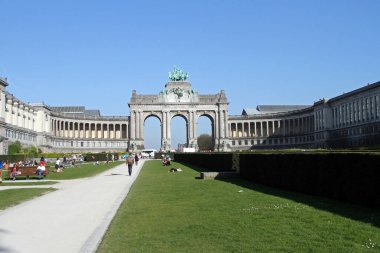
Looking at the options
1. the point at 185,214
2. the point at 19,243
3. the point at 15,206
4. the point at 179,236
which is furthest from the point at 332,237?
the point at 15,206

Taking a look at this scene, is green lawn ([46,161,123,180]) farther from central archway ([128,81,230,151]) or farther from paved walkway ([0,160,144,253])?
central archway ([128,81,230,151])

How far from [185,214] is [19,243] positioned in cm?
560

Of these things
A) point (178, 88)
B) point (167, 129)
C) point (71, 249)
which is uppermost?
point (178, 88)

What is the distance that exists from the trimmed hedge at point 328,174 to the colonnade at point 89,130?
112104 millimetres

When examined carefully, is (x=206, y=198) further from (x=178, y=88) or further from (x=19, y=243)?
(x=178, y=88)

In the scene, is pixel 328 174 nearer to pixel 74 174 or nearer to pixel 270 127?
pixel 74 174

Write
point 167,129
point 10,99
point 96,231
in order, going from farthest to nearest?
point 167,129, point 10,99, point 96,231

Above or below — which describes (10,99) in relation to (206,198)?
above

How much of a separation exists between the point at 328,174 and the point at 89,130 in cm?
13142

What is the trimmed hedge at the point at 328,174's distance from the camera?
48.1ft

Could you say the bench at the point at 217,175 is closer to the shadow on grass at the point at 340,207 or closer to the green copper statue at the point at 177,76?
the shadow on grass at the point at 340,207

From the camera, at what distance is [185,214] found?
48.5 feet

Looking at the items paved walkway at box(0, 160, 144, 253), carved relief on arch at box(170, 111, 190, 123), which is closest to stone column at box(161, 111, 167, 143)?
carved relief on arch at box(170, 111, 190, 123)

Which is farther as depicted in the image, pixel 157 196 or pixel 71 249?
pixel 157 196
